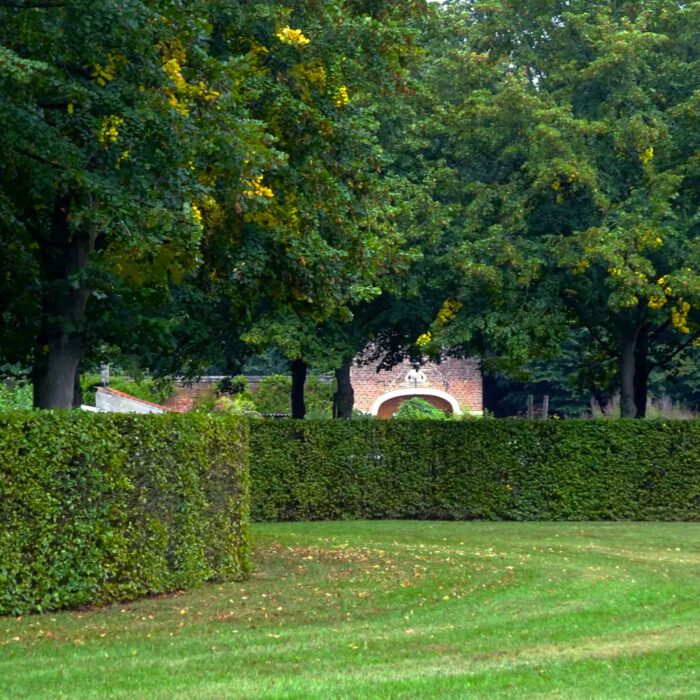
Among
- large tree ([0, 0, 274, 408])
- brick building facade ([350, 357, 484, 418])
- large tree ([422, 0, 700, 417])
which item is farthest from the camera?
brick building facade ([350, 357, 484, 418])

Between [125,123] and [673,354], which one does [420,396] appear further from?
[125,123]

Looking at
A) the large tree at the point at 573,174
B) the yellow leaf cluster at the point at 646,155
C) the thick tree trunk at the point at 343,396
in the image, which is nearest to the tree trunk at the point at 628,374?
the large tree at the point at 573,174

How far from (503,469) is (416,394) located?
34.0m

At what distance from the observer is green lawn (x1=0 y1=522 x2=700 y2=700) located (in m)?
9.53

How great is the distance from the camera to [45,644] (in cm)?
1174

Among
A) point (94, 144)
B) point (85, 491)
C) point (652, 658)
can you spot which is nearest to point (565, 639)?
point (652, 658)

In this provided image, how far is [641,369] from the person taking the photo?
34.2 meters

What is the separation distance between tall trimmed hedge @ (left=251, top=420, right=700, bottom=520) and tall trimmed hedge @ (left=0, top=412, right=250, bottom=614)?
40.8 feet

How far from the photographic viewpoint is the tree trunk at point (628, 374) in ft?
104

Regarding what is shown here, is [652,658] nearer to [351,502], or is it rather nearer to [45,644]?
[45,644]

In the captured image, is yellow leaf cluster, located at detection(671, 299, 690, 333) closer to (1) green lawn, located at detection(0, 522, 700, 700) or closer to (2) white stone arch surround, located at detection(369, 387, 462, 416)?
(1) green lawn, located at detection(0, 522, 700, 700)

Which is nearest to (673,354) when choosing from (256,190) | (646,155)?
(646,155)

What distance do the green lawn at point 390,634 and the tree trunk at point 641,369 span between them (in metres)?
13.7

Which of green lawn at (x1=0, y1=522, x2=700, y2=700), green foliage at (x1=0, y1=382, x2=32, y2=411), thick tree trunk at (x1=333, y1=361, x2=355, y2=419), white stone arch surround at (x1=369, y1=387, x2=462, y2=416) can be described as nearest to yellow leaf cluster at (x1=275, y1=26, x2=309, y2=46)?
green lawn at (x1=0, y1=522, x2=700, y2=700)
